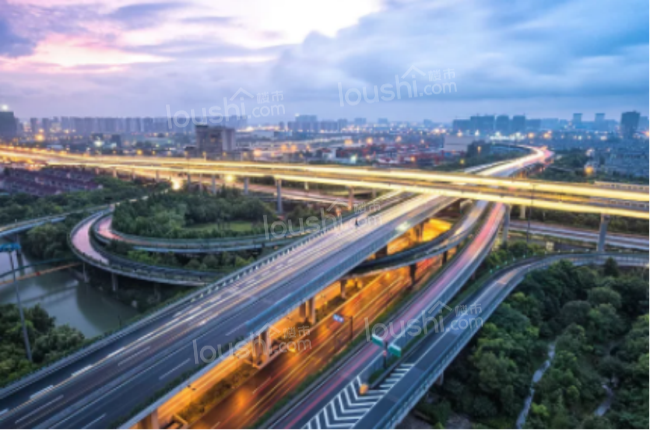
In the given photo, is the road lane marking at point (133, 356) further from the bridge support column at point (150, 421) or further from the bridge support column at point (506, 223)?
the bridge support column at point (506, 223)

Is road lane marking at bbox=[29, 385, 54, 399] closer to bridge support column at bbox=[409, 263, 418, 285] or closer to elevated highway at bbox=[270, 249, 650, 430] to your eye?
elevated highway at bbox=[270, 249, 650, 430]

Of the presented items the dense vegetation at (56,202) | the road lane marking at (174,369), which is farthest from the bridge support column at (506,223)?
the dense vegetation at (56,202)

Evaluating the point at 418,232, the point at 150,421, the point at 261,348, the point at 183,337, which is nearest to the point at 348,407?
the point at 261,348

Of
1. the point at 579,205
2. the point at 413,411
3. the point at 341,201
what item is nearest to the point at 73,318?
the point at 413,411

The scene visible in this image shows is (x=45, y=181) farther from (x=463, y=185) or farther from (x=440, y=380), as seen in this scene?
(x=440, y=380)

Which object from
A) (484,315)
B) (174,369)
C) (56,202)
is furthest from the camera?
(56,202)

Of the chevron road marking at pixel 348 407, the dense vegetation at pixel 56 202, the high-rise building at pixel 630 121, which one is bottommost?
the chevron road marking at pixel 348 407

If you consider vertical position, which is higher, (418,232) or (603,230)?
(603,230)

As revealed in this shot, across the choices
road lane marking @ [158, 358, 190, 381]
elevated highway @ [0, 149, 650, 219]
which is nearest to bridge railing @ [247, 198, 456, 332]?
road lane marking @ [158, 358, 190, 381]
